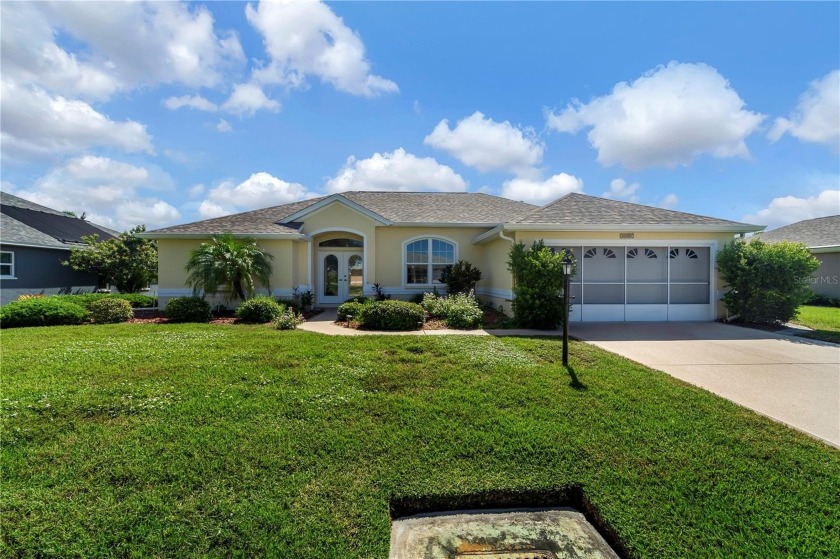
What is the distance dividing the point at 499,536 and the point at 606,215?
37.1 ft

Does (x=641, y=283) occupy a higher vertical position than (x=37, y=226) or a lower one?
lower

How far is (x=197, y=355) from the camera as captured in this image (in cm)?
696

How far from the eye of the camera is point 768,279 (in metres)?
10.7

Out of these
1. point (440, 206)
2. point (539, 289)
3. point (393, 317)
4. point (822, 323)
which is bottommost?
point (822, 323)

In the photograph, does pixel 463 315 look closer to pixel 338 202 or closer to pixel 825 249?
pixel 338 202

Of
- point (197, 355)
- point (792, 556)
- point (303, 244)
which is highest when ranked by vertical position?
point (303, 244)

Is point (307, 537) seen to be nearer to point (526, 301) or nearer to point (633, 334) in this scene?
point (526, 301)

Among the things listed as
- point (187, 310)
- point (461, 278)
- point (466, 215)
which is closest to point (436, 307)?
point (461, 278)

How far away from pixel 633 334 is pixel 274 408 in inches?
355

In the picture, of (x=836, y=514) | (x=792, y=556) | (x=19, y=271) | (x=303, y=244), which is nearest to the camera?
(x=792, y=556)

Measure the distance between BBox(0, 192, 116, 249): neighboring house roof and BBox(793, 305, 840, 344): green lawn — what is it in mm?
28143

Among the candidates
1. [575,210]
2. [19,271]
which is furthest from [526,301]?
[19,271]

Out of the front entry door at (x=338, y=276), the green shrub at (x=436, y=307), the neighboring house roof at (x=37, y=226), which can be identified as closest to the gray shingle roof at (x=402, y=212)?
the front entry door at (x=338, y=276)

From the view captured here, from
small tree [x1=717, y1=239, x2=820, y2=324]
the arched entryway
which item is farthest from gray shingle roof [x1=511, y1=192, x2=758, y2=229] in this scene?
the arched entryway
